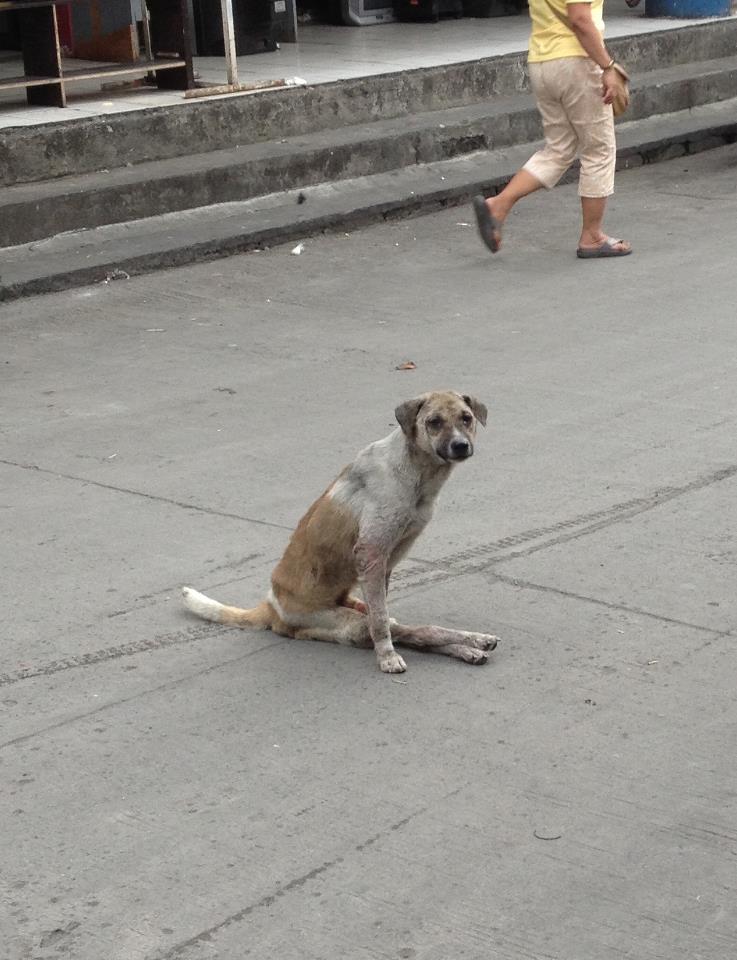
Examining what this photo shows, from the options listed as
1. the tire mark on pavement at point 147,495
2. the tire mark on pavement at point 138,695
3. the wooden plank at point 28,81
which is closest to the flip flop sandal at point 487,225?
the wooden plank at point 28,81

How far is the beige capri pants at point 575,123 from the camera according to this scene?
962 centimetres

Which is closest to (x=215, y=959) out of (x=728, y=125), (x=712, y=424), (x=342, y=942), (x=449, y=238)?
(x=342, y=942)

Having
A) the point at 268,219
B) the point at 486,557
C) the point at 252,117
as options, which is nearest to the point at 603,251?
the point at 268,219

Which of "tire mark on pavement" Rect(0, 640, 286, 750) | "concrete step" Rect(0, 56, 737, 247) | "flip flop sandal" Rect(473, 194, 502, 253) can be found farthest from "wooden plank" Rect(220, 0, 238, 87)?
"tire mark on pavement" Rect(0, 640, 286, 750)

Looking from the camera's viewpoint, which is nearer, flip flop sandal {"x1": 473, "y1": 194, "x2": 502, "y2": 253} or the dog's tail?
the dog's tail

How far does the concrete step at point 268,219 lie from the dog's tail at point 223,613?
4724mm

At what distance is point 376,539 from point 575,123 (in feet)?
19.3

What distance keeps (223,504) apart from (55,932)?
2.78 metres

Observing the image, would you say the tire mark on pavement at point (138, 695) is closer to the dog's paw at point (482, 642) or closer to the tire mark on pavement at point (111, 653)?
the tire mark on pavement at point (111, 653)

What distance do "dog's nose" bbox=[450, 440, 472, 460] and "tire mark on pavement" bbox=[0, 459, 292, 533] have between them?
1.50 m

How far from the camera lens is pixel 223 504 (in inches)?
238

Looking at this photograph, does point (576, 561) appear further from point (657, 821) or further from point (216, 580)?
point (657, 821)

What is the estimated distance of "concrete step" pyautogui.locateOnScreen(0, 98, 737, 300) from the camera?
381 inches

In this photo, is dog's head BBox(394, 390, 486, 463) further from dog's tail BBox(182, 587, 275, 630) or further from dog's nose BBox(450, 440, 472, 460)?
dog's tail BBox(182, 587, 275, 630)
